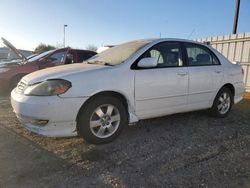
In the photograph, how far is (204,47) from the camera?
5242 millimetres

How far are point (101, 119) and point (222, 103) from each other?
296 centimetres

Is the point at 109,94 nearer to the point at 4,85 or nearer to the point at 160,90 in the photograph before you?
the point at 160,90

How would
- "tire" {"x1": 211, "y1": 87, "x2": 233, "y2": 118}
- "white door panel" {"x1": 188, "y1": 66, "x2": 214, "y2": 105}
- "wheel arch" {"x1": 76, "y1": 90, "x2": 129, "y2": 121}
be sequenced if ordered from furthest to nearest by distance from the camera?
"tire" {"x1": 211, "y1": 87, "x2": 233, "y2": 118}
"white door panel" {"x1": 188, "y1": 66, "x2": 214, "y2": 105}
"wheel arch" {"x1": 76, "y1": 90, "x2": 129, "y2": 121}

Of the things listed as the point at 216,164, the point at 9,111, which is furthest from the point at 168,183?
the point at 9,111

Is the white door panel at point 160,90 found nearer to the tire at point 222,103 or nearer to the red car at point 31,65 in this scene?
the tire at point 222,103

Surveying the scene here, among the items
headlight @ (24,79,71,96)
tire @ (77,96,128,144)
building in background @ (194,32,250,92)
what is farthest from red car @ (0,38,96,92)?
building in background @ (194,32,250,92)

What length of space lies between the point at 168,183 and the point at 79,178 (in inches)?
38.5

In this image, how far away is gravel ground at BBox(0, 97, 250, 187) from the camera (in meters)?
2.88

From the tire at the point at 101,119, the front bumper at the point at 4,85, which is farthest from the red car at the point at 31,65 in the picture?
the tire at the point at 101,119

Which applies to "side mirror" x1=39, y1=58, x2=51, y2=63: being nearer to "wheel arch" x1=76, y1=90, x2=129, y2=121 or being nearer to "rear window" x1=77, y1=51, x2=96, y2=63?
"rear window" x1=77, y1=51, x2=96, y2=63

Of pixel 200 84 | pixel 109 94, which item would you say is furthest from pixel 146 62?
pixel 200 84

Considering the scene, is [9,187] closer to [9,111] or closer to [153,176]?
[153,176]

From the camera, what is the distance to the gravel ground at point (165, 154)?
113 inches

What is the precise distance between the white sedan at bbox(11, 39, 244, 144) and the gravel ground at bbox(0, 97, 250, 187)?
32 cm
